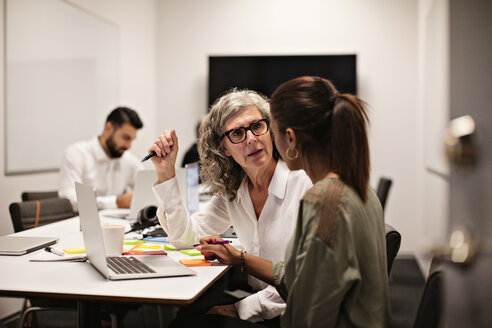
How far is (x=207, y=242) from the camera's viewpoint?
5.82ft

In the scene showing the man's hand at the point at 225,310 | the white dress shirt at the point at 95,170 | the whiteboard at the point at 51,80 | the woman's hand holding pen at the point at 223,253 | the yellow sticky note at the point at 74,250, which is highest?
the whiteboard at the point at 51,80

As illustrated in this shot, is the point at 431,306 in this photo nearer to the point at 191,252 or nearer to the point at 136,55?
the point at 191,252

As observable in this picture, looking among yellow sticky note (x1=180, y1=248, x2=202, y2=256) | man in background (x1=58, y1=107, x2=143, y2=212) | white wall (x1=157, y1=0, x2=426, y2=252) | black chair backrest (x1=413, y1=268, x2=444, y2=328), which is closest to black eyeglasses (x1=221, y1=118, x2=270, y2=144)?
yellow sticky note (x1=180, y1=248, x2=202, y2=256)

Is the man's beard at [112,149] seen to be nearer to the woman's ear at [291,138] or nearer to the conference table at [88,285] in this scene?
the conference table at [88,285]

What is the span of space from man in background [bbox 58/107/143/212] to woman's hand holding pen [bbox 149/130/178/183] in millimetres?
1912

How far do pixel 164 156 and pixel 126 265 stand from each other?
485mm

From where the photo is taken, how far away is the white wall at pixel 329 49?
18.6 feet

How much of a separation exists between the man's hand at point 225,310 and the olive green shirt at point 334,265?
69 centimetres

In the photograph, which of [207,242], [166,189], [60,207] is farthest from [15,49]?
[207,242]

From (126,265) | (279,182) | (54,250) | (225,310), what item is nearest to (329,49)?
(279,182)

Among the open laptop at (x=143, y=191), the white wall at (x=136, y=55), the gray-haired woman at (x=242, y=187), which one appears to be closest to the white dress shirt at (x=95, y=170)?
the white wall at (x=136, y=55)

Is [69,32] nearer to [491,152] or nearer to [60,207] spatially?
[60,207]

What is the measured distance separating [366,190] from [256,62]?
472cm

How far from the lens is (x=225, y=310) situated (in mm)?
1895
